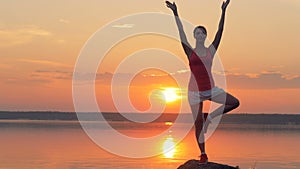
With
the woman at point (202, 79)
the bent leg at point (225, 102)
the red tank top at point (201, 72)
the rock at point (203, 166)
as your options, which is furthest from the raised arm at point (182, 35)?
the rock at point (203, 166)

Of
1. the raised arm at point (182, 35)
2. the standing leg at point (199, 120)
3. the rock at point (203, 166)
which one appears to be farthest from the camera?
the rock at point (203, 166)

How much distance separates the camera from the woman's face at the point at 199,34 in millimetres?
11773

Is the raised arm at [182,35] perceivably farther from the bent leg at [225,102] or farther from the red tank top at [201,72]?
the bent leg at [225,102]

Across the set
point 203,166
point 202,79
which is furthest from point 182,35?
point 203,166

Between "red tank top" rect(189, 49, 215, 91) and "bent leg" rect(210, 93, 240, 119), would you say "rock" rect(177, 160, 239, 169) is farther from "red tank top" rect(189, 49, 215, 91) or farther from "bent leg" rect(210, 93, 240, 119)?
"red tank top" rect(189, 49, 215, 91)

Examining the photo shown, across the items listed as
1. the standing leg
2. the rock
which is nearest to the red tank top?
the standing leg

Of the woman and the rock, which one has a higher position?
the woman

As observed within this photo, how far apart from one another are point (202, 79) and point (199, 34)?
2.87ft

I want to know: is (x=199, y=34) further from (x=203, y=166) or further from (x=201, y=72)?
(x=203, y=166)

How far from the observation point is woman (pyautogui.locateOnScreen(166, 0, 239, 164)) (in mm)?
11758

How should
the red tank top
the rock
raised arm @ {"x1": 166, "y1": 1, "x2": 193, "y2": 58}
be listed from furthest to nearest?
the rock
raised arm @ {"x1": 166, "y1": 1, "x2": 193, "y2": 58}
the red tank top

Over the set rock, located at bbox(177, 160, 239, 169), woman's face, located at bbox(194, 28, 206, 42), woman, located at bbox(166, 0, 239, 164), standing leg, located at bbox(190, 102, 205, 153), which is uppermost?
woman's face, located at bbox(194, 28, 206, 42)

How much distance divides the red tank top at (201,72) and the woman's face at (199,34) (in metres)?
0.26

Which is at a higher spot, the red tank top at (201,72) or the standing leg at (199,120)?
the red tank top at (201,72)
